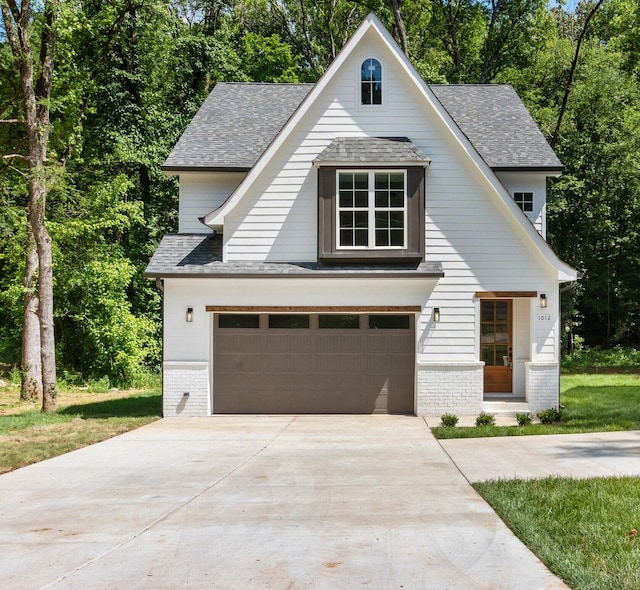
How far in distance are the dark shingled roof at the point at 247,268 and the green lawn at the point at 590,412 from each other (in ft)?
11.4

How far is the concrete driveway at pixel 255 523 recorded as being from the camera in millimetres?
5273

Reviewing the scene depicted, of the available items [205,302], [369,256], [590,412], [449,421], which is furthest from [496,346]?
[205,302]

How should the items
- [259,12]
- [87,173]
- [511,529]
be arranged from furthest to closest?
[259,12], [87,173], [511,529]

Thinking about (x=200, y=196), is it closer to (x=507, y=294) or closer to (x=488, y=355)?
(x=507, y=294)

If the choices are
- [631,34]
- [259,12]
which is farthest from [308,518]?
[259,12]

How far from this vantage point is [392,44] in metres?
15.4

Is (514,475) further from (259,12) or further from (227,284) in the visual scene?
(259,12)

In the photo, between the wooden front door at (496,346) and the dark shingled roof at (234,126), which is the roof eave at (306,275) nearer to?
the wooden front door at (496,346)

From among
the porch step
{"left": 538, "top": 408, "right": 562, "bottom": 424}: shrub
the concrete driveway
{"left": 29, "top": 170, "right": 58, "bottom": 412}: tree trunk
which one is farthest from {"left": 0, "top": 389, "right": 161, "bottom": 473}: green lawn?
{"left": 538, "top": 408, "right": 562, "bottom": 424}: shrub

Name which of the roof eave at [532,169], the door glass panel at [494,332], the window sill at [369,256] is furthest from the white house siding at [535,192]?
the window sill at [369,256]

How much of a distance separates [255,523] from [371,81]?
11.4 m

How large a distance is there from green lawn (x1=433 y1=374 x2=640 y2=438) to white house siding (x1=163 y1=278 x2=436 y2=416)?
3391 mm

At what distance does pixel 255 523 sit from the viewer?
6.73 m

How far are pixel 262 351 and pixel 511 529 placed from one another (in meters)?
9.70
